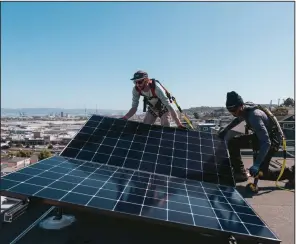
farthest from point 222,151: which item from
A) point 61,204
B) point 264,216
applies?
point 61,204

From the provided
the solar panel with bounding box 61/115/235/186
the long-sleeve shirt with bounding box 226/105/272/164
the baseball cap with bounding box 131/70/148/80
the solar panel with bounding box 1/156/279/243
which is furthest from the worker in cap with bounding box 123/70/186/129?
the solar panel with bounding box 1/156/279/243

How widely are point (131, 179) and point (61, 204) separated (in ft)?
4.89

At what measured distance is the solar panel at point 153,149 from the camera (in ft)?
17.8

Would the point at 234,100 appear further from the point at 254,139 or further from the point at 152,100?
the point at 152,100

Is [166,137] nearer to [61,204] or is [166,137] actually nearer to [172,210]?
[172,210]

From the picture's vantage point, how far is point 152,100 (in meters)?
7.23

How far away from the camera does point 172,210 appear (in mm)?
3557

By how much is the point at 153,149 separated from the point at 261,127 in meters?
2.15

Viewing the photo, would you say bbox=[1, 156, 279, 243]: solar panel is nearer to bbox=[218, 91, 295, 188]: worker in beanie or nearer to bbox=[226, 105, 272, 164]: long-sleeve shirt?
bbox=[226, 105, 272, 164]: long-sleeve shirt

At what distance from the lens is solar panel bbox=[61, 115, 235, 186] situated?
5.43 m

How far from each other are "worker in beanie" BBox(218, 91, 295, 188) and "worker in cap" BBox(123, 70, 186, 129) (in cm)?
134

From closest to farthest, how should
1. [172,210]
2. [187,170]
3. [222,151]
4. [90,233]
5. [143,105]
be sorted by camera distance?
[172,210], [90,233], [187,170], [222,151], [143,105]

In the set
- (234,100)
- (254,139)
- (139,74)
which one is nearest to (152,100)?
(139,74)

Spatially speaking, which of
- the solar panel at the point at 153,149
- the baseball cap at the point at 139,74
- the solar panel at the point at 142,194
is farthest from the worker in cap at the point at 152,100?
the solar panel at the point at 142,194
